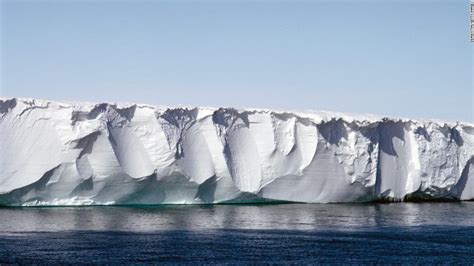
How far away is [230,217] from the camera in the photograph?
51.7 ft

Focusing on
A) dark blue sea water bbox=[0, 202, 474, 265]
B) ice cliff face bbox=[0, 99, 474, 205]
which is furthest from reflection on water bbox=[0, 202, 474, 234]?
ice cliff face bbox=[0, 99, 474, 205]

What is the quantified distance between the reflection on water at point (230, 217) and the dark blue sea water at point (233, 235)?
0.06 ft

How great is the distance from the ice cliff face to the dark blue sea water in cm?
58

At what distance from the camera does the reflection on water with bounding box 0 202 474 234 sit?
45.5 feet

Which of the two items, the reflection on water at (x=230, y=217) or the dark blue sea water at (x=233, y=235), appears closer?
the dark blue sea water at (x=233, y=235)

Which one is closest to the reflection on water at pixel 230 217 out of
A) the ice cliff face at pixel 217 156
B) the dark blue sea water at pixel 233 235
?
the dark blue sea water at pixel 233 235

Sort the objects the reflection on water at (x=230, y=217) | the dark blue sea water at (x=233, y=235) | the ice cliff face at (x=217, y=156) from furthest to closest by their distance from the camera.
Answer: the ice cliff face at (x=217, y=156)
the reflection on water at (x=230, y=217)
the dark blue sea water at (x=233, y=235)

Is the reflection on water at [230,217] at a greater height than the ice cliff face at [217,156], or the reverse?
the ice cliff face at [217,156]

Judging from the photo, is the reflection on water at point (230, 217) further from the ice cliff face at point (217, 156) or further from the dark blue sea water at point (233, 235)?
the ice cliff face at point (217, 156)

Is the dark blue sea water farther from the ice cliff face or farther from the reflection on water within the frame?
the ice cliff face

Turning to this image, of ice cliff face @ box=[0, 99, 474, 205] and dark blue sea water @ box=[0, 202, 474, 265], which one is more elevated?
ice cliff face @ box=[0, 99, 474, 205]

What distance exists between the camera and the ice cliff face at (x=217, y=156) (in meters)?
16.7

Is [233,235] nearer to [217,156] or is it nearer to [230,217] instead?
[230,217]

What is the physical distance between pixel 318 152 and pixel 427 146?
11.1ft
